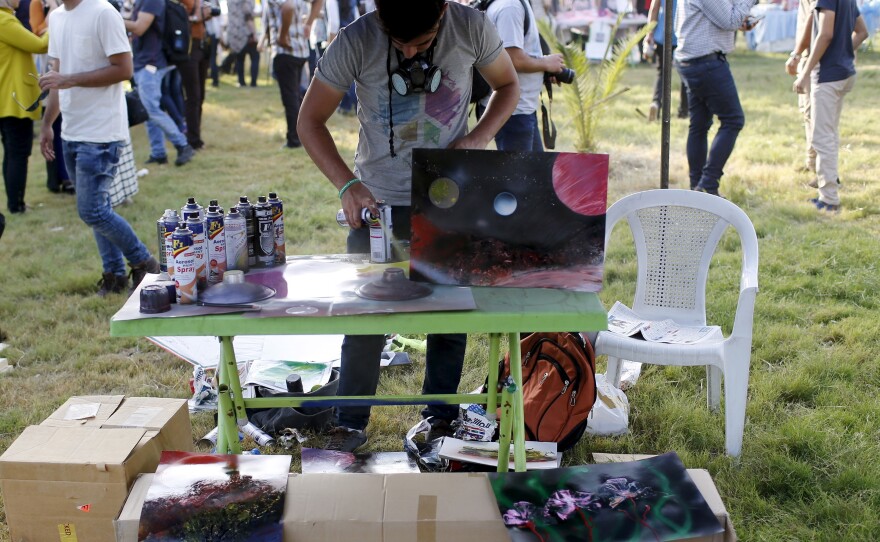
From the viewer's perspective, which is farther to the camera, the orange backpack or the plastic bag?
the plastic bag

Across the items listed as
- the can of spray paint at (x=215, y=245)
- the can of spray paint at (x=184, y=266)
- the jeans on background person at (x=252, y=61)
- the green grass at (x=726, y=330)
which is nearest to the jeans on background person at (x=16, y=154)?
the green grass at (x=726, y=330)

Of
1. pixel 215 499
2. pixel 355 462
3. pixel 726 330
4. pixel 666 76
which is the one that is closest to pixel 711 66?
pixel 666 76

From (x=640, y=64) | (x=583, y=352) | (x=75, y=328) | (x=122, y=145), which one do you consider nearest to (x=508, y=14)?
(x=583, y=352)

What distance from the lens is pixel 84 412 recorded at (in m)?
2.66

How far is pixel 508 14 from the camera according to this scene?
3.92m

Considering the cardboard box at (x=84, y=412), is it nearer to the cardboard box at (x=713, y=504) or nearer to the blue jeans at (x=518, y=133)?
the cardboard box at (x=713, y=504)

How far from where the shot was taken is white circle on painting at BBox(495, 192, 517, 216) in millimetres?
2262

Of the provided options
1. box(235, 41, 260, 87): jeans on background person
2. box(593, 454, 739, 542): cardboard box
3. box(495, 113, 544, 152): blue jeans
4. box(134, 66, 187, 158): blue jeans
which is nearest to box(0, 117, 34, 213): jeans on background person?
box(134, 66, 187, 158): blue jeans

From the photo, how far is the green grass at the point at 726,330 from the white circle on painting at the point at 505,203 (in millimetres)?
1120

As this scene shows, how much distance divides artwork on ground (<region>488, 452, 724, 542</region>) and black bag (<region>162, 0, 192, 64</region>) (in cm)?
639

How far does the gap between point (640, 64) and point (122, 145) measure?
1258cm

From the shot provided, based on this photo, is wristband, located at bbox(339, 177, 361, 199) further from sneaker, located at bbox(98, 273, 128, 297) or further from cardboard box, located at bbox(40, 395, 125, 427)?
sneaker, located at bbox(98, 273, 128, 297)

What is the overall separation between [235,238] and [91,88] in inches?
91.4

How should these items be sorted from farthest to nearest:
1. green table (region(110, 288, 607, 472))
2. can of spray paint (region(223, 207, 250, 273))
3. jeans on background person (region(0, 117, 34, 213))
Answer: jeans on background person (region(0, 117, 34, 213))
can of spray paint (region(223, 207, 250, 273))
green table (region(110, 288, 607, 472))
